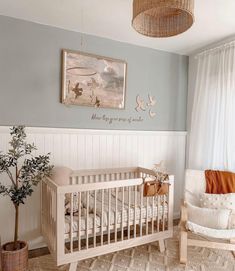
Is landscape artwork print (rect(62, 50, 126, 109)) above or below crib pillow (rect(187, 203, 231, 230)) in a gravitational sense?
above

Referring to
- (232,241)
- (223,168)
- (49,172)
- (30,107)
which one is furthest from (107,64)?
(232,241)

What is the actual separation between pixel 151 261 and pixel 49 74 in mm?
2207

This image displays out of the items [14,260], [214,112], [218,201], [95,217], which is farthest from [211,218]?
[14,260]

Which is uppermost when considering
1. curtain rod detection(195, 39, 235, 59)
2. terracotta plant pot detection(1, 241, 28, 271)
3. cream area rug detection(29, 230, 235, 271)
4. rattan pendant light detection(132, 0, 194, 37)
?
curtain rod detection(195, 39, 235, 59)

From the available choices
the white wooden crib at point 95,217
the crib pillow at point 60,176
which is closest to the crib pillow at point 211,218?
the white wooden crib at point 95,217

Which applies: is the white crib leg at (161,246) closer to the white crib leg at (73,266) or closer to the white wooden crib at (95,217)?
the white wooden crib at (95,217)

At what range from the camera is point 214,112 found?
3055 millimetres

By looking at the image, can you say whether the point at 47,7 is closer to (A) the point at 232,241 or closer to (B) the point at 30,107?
(B) the point at 30,107

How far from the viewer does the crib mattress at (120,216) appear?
212 cm

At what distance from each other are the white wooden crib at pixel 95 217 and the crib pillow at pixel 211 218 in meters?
0.26

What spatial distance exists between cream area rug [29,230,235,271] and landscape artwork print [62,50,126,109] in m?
1.65

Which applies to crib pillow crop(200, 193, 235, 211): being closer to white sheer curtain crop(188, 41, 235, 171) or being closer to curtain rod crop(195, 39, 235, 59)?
white sheer curtain crop(188, 41, 235, 171)

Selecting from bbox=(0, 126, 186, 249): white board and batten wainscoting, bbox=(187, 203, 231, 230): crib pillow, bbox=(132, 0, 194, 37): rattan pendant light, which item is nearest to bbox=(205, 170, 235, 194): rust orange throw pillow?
bbox=(187, 203, 231, 230): crib pillow

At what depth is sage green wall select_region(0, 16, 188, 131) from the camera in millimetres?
2453
